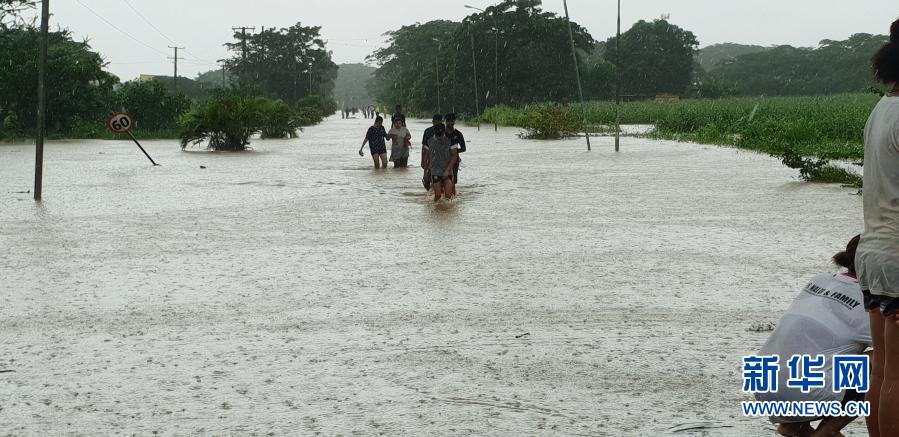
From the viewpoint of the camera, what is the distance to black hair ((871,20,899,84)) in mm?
3428

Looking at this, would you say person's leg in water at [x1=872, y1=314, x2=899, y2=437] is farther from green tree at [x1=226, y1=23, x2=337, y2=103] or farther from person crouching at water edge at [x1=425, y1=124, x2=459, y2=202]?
green tree at [x1=226, y1=23, x2=337, y2=103]

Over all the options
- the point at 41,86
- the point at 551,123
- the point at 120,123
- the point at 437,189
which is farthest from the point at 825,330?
the point at 551,123

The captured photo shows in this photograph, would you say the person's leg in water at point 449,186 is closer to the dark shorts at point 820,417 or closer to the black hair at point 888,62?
the dark shorts at point 820,417

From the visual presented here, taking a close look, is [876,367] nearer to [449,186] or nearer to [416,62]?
[449,186]

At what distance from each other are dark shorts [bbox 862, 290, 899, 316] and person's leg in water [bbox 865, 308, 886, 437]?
0.17 ft

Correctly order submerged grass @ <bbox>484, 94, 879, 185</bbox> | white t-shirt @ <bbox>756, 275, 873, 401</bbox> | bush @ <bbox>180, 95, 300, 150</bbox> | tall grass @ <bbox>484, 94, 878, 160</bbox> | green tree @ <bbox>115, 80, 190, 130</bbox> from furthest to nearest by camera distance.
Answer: green tree @ <bbox>115, 80, 190, 130</bbox> → bush @ <bbox>180, 95, 300, 150</bbox> → tall grass @ <bbox>484, 94, 878, 160</bbox> → submerged grass @ <bbox>484, 94, 879, 185</bbox> → white t-shirt @ <bbox>756, 275, 873, 401</bbox>

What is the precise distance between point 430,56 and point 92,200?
120819 millimetres

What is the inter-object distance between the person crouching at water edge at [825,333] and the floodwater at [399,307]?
0.77 meters

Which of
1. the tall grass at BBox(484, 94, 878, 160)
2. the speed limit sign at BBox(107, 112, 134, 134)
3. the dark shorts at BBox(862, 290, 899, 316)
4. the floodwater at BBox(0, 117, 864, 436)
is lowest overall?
the floodwater at BBox(0, 117, 864, 436)

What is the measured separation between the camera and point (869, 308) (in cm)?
347

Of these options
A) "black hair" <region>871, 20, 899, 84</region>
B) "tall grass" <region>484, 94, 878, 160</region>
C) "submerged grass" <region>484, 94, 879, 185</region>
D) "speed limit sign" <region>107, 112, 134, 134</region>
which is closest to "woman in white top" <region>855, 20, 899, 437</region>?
"black hair" <region>871, 20, 899, 84</region>

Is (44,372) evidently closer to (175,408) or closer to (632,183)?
(175,408)

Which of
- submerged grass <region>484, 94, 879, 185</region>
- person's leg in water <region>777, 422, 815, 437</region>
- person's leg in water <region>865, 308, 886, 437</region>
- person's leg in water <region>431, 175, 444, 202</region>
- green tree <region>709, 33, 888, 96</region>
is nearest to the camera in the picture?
person's leg in water <region>865, 308, 886, 437</region>

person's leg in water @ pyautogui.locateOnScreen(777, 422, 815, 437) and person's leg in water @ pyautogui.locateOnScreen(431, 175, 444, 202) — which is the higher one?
person's leg in water @ pyautogui.locateOnScreen(431, 175, 444, 202)
